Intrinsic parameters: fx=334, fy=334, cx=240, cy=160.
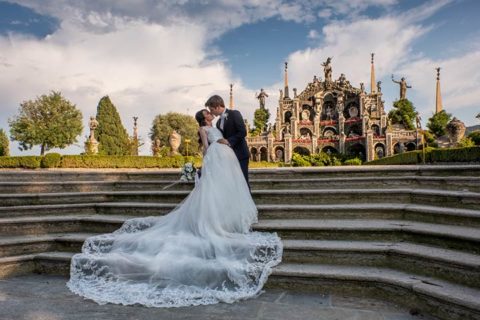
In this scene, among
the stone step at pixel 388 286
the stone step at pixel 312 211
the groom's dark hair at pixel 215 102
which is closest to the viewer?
the stone step at pixel 388 286

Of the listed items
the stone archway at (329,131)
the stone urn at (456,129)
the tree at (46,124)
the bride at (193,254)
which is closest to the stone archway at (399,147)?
the stone archway at (329,131)

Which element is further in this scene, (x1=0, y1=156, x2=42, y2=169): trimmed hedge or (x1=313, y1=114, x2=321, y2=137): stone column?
(x1=313, y1=114, x2=321, y2=137): stone column

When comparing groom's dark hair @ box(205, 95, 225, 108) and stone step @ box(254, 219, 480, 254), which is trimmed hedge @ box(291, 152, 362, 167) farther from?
stone step @ box(254, 219, 480, 254)

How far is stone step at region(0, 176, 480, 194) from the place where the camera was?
557 centimetres

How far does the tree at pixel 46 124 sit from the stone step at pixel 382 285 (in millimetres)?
44515

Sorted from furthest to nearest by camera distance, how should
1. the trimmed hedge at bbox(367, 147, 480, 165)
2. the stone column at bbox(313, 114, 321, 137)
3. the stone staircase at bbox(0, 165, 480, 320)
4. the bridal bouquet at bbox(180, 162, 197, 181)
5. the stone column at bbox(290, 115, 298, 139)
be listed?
1. the stone column at bbox(313, 114, 321, 137)
2. the stone column at bbox(290, 115, 298, 139)
3. the trimmed hedge at bbox(367, 147, 480, 165)
4. the bridal bouquet at bbox(180, 162, 197, 181)
5. the stone staircase at bbox(0, 165, 480, 320)

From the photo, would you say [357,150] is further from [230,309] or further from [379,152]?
[230,309]

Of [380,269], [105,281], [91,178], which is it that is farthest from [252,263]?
[91,178]

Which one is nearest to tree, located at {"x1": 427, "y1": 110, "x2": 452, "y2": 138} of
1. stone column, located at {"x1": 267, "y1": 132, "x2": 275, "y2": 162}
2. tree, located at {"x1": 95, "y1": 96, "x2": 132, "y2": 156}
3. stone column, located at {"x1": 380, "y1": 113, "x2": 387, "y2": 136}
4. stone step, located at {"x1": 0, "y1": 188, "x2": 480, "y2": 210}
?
stone column, located at {"x1": 380, "y1": 113, "x2": 387, "y2": 136}

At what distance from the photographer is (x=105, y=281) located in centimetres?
406

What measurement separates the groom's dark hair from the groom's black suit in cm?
20

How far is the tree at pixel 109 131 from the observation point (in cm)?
4509

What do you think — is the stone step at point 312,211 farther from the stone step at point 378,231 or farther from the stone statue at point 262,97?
the stone statue at point 262,97

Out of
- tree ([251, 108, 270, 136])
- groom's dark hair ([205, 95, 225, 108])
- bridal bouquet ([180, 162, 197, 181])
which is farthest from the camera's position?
tree ([251, 108, 270, 136])
